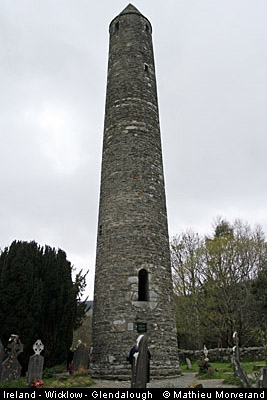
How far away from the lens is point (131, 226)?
41.0 feet

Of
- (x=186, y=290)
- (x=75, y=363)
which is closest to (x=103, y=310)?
(x=75, y=363)

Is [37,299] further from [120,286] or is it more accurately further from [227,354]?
[227,354]

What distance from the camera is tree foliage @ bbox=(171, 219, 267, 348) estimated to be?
2155 cm

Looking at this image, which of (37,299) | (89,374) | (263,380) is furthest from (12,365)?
(263,380)

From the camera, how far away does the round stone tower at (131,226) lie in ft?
36.8

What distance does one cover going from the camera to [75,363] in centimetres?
1053

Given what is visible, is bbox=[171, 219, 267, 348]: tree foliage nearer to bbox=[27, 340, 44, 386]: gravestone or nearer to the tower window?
the tower window

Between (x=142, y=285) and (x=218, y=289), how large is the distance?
12453 millimetres

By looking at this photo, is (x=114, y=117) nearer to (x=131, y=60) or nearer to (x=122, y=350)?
(x=131, y=60)

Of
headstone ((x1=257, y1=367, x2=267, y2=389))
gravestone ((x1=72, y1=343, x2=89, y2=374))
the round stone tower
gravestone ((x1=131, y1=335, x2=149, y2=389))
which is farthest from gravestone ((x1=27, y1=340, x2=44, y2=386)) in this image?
headstone ((x1=257, y1=367, x2=267, y2=389))
